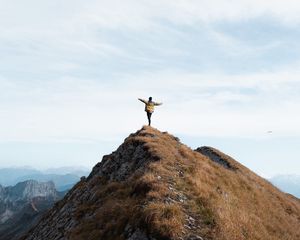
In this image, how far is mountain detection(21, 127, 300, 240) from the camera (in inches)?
843

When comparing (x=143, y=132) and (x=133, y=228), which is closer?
(x=133, y=228)

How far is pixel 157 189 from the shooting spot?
25.6 meters

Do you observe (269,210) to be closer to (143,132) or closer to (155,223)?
(143,132)

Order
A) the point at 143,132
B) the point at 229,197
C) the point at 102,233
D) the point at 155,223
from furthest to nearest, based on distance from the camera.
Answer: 1. the point at 143,132
2. the point at 229,197
3. the point at 102,233
4. the point at 155,223

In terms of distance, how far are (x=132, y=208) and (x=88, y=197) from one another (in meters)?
14.7

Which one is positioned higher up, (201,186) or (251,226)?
(201,186)

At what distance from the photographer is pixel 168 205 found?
2261 cm

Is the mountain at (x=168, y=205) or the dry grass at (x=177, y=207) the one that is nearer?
the mountain at (x=168, y=205)

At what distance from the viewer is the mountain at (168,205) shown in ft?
70.3

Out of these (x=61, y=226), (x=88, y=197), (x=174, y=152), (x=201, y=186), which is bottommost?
(x=61, y=226)

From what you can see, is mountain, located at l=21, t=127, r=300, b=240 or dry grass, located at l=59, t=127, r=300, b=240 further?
dry grass, located at l=59, t=127, r=300, b=240

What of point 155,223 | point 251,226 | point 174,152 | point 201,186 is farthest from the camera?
point 174,152

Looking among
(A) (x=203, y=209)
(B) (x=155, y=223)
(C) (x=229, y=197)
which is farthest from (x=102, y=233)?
(C) (x=229, y=197)

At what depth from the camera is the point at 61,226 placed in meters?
35.2
